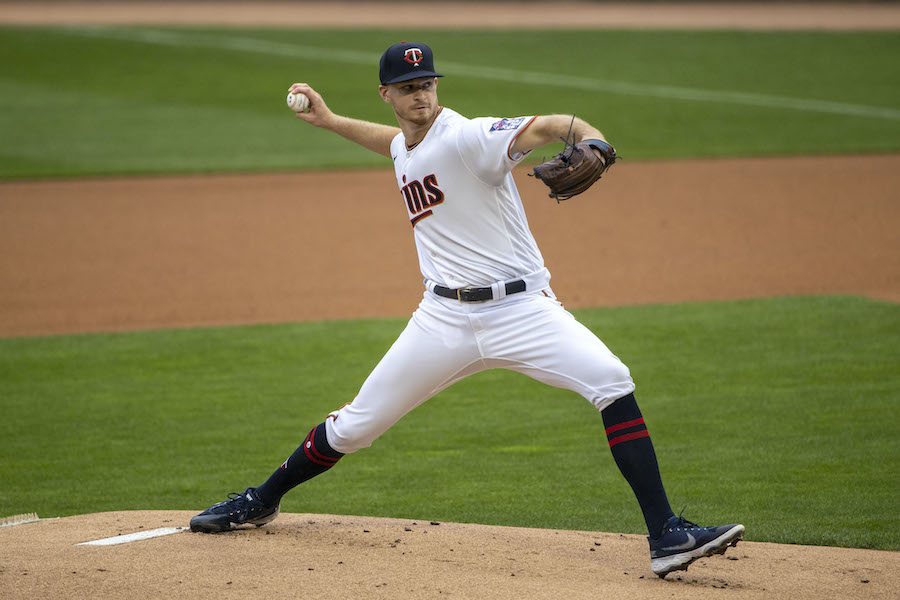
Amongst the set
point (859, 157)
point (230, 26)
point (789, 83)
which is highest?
point (230, 26)

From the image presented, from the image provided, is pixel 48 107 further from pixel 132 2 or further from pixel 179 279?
pixel 132 2

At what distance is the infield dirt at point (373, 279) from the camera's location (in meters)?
4.30

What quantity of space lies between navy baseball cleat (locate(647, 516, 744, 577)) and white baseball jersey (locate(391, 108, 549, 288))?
105 cm

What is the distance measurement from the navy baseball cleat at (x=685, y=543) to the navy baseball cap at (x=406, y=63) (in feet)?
6.28

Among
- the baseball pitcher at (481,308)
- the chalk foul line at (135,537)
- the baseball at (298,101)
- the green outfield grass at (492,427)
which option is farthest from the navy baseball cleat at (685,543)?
the baseball at (298,101)

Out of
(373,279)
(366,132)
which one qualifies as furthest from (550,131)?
(373,279)

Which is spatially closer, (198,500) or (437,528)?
(437,528)

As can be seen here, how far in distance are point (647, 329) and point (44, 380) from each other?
437 centimetres

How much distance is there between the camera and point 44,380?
785 cm

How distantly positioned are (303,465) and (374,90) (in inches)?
691

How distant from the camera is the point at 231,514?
4926 mm

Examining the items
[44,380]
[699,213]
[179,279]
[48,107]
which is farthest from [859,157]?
[48,107]

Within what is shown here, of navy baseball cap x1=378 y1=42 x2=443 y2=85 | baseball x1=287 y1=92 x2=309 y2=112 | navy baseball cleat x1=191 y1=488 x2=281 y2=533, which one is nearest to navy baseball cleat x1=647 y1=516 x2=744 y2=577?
navy baseball cleat x1=191 y1=488 x2=281 y2=533

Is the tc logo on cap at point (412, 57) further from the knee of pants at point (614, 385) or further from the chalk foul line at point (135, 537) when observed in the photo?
the chalk foul line at point (135, 537)
